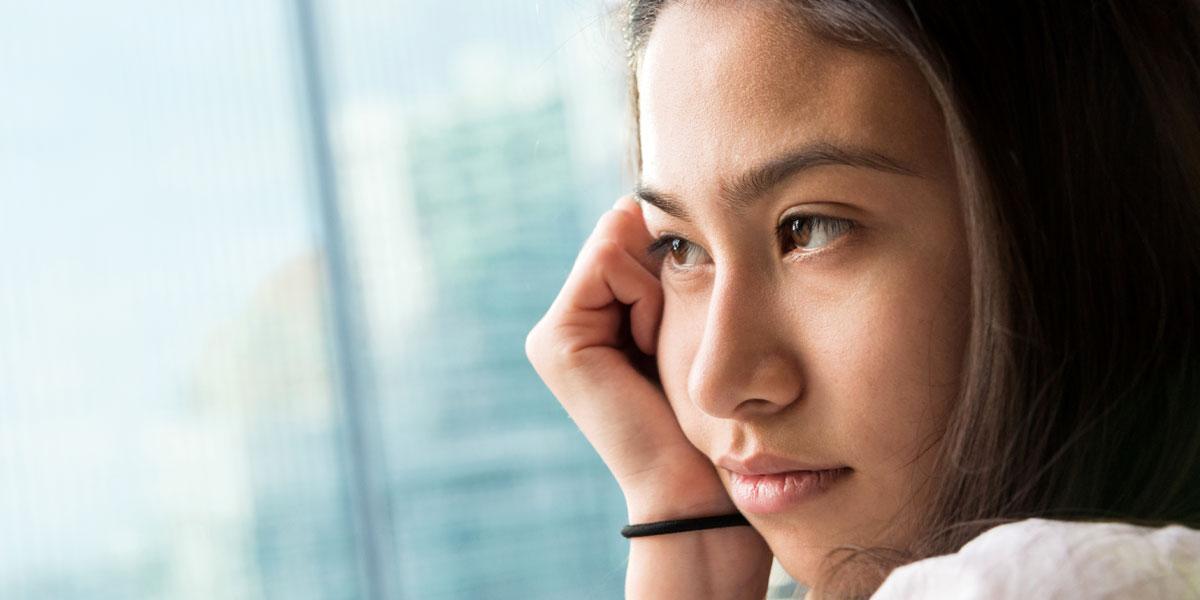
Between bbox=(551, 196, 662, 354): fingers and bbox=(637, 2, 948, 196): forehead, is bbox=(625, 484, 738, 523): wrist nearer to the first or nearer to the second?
bbox=(551, 196, 662, 354): fingers

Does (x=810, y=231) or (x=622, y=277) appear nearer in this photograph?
(x=810, y=231)

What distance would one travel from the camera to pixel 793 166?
0.76 meters

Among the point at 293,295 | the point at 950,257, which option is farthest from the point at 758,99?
the point at 293,295

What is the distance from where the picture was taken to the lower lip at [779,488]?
0.83 m

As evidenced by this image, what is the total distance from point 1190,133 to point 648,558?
57 centimetres

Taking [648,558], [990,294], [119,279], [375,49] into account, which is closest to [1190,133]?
[990,294]

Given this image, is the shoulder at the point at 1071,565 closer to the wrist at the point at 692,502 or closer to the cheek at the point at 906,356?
the cheek at the point at 906,356

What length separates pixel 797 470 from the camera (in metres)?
0.84

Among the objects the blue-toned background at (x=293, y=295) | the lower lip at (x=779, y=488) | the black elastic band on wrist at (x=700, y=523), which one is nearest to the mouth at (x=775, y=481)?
the lower lip at (x=779, y=488)

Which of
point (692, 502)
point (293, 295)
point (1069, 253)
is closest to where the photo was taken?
point (1069, 253)

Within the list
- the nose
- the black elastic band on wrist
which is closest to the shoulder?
the nose

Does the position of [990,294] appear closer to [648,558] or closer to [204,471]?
[648,558]

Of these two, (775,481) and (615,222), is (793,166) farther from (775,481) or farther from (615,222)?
(615,222)

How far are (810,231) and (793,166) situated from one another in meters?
0.05
